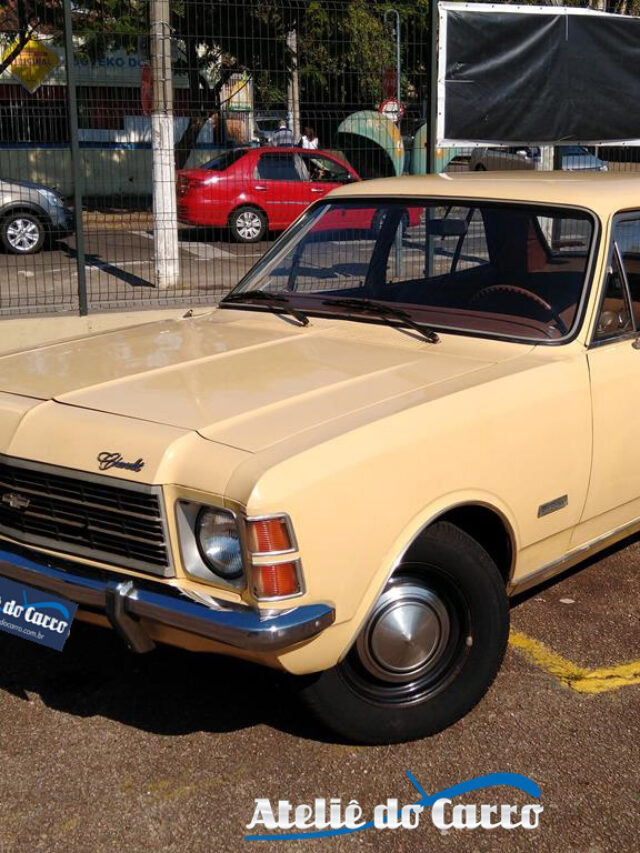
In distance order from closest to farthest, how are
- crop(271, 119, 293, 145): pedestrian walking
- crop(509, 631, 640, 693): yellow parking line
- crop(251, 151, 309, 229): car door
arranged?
crop(509, 631, 640, 693): yellow parking line, crop(251, 151, 309, 229): car door, crop(271, 119, 293, 145): pedestrian walking

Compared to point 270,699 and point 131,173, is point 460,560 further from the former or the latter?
point 131,173

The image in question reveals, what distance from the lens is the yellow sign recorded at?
9680 mm

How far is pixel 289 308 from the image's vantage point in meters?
4.59

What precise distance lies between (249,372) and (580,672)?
5.38ft

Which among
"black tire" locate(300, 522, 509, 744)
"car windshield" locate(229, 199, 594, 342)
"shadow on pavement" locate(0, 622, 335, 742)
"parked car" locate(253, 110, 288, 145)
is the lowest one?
"shadow on pavement" locate(0, 622, 335, 742)

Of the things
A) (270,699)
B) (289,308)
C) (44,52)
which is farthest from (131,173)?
(270,699)

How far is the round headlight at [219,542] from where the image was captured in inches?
119

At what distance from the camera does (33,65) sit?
10102 millimetres

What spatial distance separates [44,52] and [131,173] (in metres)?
1.45

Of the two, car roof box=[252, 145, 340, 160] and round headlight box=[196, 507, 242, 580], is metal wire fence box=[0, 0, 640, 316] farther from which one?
round headlight box=[196, 507, 242, 580]

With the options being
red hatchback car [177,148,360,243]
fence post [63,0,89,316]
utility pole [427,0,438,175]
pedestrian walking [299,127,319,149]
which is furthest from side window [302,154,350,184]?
fence post [63,0,89,316]

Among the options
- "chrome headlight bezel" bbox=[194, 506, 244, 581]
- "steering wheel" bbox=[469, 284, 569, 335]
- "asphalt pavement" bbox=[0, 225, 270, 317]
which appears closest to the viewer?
"chrome headlight bezel" bbox=[194, 506, 244, 581]

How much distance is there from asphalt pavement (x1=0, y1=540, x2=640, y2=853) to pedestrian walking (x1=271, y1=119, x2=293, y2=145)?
8.91 metres

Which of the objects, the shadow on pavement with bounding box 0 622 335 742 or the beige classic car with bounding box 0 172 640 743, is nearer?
the beige classic car with bounding box 0 172 640 743
